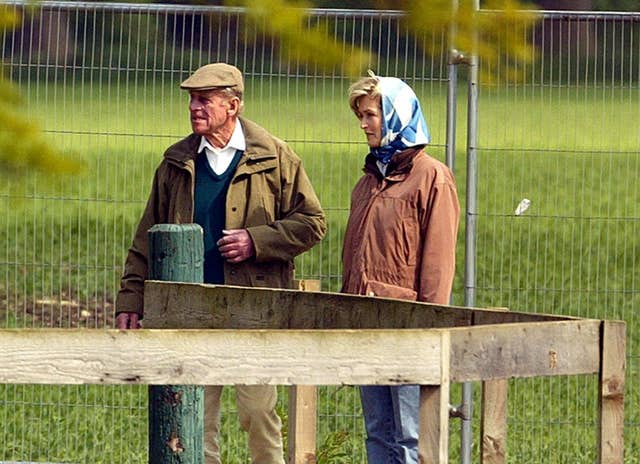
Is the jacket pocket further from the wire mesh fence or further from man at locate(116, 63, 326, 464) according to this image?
the wire mesh fence

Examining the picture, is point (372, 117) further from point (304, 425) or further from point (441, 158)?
point (441, 158)

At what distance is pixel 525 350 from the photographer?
4.38m

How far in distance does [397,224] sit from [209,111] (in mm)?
1104

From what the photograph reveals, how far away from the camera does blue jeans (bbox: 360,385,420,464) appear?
590 centimetres

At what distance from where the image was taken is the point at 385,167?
6.14 metres

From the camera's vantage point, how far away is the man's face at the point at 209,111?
6.82m

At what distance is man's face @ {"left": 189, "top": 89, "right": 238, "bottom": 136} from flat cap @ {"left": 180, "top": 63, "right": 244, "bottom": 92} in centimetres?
Answer: 5

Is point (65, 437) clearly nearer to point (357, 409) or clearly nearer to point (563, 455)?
point (357, 409)

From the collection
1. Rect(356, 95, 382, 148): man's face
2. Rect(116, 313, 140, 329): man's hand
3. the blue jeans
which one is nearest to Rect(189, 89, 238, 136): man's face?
Rect(116, 313, 140, 329): man's hand

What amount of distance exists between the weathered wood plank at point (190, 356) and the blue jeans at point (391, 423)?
70.0 inches

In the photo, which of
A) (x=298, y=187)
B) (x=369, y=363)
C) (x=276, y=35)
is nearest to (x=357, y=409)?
(x=298, y=187)

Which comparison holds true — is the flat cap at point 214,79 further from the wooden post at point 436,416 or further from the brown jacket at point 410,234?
the wooden post at point 436,416

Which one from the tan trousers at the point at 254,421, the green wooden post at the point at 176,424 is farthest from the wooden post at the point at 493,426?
the tan trousers at the point at 254,421

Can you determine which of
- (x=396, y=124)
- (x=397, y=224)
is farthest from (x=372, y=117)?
(x=397, y=224)
